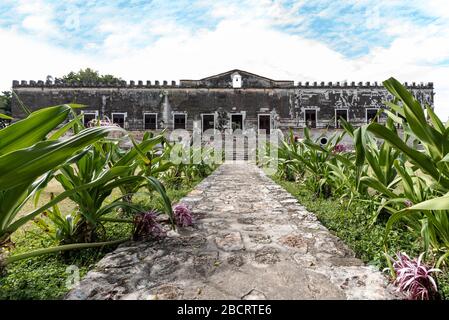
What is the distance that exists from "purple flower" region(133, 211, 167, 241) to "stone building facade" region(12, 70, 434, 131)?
18.2 metres

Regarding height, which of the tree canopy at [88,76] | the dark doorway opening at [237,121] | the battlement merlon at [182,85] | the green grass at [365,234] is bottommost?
the green grass at [365,234]

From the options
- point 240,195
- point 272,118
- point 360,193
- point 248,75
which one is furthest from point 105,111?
point 360,193

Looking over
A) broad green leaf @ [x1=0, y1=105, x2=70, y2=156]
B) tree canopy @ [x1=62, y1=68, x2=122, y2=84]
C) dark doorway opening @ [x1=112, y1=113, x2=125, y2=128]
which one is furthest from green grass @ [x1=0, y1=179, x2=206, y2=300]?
tree canopy @ [x1=62, y1=68, x2=122, y2=84]

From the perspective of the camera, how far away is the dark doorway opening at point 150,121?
19.9 meters

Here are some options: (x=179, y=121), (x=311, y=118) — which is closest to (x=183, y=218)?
(x=179, y=121)

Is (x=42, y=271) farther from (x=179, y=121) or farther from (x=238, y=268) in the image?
(x=179, y=121)

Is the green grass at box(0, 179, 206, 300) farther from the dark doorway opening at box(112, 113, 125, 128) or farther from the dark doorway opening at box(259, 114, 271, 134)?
the dark doorway opening at box(112, 113, 125, 128)

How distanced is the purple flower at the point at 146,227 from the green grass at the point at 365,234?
1.28m

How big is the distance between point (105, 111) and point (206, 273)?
20.7 m

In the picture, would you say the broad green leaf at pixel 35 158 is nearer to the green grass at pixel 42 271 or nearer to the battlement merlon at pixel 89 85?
the green grass at pixel 42 271

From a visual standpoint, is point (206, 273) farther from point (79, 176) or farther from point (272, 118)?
point (272, 118)

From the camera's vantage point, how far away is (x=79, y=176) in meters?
1.86

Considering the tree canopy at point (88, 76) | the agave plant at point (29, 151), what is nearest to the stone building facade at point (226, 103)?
the tree canopy at point (88, 76)

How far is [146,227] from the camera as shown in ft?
6.06
